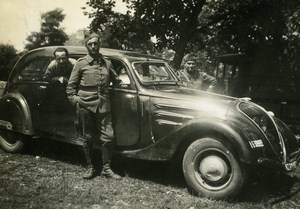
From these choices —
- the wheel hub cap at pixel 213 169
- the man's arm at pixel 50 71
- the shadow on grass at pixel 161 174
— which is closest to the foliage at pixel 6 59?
the shadow on grass at pixel 161 174

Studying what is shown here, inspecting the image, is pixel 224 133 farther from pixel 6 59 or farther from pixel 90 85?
pixel 6 59

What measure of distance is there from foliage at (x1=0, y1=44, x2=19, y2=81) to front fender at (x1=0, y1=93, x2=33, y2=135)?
13737 mm

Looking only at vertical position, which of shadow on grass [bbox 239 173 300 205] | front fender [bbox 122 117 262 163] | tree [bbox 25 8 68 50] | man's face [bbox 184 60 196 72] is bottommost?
shadow on grass [bbox 239 173 300 205]

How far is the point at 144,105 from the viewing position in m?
5.21

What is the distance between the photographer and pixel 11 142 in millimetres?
6668

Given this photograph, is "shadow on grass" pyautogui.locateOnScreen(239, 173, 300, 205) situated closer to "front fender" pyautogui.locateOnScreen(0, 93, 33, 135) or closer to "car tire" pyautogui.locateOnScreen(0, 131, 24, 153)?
"front fender" pyautogui.locateOnScreen(0, 93, 33, 135)

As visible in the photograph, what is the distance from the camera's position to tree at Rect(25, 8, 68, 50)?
54844 millimetres

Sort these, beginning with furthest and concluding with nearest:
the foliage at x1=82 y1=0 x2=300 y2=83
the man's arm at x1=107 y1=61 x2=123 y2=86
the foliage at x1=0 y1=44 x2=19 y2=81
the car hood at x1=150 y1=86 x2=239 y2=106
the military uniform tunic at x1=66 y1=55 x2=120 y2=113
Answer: the foliage at x1=0 y1=44 x2=19 y2=81 → the foliage at x1=82 y1=0 x2=300 y2=83 → the man's arm at x1=107 y1=61 x2=123 y2=86 → the military uniform tunic at x1=66 y1=55 x2=120 y2=113 → the car hood at x1=150 y1=86 x2=239 y2=106

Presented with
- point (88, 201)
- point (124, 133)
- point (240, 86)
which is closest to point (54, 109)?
point (124, 133)

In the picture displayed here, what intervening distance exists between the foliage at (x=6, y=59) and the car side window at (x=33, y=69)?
13680mm

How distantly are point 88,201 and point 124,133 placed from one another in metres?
1.20

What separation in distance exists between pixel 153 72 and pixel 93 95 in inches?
43.4

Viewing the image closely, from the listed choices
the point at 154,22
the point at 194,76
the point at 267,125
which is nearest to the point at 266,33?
the point at 154,22

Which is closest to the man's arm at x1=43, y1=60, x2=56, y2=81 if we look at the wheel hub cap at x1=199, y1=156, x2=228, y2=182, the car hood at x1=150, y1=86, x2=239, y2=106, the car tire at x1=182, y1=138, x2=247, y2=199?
the car hood at x1=150, y1=86, x2=239, y2=106
